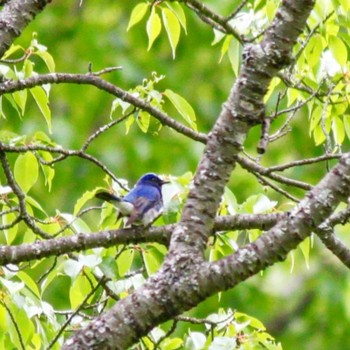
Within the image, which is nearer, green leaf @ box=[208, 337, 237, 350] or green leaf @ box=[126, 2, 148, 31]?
green leaf @ box=[208, 337, 237, 350]

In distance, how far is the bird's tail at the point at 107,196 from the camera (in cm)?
364

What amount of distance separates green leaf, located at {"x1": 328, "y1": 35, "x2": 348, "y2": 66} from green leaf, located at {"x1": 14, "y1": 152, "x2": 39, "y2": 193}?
106 centimetres

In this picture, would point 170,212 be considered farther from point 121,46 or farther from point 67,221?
point 121,46

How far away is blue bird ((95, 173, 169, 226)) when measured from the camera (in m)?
3.59

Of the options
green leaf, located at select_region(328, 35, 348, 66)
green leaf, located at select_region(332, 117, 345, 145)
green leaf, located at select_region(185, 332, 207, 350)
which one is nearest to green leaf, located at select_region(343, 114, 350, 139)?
green leaf, located at select_region(332, 117, 345, 145)

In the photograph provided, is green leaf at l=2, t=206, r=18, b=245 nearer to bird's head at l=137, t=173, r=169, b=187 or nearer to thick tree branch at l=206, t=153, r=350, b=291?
bird's head at l=137, t=173, r=169, b=187

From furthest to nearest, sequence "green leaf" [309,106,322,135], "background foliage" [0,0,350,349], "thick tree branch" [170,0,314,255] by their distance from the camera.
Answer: "background foliage" [0,0,350,349]
"green leaf" [309,106,322,135]
"thick tree branch" [170,0,314,255]

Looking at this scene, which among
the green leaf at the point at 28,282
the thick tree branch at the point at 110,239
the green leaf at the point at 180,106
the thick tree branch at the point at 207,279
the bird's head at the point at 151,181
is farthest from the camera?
the bird's head at the point at 151,181

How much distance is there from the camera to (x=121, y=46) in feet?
35.9

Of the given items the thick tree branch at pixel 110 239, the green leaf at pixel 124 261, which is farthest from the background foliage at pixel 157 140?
the thick tree branch at pixel 110 239

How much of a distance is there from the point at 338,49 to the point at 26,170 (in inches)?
44.0

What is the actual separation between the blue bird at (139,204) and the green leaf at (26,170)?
22 centimetres

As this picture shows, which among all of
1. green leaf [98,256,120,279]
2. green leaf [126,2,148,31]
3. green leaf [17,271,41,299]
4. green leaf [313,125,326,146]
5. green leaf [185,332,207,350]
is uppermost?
green leaf [126,2,148,31]

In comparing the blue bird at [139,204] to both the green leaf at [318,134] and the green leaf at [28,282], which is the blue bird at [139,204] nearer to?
the green leaf at [28,282]
